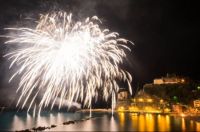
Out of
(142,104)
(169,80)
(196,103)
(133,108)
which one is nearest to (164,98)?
(142,104)

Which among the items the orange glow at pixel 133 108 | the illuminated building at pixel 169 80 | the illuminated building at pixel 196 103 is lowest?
the orange glow at pixel 133 108

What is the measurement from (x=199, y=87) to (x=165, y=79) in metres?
15.9

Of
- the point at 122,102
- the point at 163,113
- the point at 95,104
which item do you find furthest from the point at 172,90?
the point at 95,104

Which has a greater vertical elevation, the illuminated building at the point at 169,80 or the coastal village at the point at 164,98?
the illuminated building at the point at 169,80

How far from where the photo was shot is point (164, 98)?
118 meters

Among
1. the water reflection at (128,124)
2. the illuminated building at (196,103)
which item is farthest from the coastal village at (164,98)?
the water reflection at (128,124)

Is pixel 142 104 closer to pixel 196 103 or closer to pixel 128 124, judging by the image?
pixel 196 103

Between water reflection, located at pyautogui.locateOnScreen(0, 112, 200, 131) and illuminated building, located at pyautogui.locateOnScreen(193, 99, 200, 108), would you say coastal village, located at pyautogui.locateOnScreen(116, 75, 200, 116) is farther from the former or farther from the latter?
water reflection, located at pyautogui.locateOnScreen(0, 112, 200, 131)

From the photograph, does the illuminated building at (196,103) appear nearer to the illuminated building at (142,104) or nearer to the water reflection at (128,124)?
the illuminated building at (142,104)

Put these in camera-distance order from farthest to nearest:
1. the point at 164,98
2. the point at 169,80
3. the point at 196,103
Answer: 1. the point at 169,80
2. the point at 164,98
3. the point at 196,103

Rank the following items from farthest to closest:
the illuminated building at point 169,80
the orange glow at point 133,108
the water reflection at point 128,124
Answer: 1. the orange glow at point 133,108
2. the illuminated building at point 169,80
3. the water reflection at point 128,124

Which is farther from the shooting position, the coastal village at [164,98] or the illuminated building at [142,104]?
the illuminated building at [142,104]

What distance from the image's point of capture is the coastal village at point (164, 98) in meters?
109

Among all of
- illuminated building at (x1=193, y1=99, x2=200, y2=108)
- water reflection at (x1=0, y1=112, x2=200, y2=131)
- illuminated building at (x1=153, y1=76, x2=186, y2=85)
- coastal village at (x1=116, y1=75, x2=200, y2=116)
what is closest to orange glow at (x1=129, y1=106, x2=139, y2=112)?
coastal village at (x1=116, y1=75, x2=200, y2=116)
